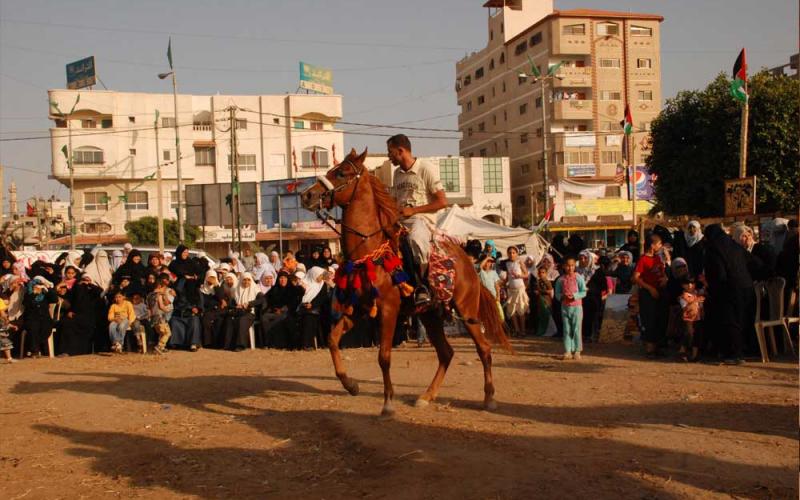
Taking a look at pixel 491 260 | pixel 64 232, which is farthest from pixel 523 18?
pixel 491 260

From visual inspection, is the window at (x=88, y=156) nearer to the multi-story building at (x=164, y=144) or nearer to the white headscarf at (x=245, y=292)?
the multi-story building at (x=164, y=144)

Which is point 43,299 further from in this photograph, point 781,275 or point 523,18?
point 523,18

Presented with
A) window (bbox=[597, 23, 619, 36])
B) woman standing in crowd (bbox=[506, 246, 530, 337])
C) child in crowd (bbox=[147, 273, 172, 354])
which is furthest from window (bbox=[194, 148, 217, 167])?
woman standing in crowd (bbox=[506, 246, 530, 337])

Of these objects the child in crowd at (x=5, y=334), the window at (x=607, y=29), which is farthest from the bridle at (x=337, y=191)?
the window at (x=607, y=29)

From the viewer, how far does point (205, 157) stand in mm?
66500

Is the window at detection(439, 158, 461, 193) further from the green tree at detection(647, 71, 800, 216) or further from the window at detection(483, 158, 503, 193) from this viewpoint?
the green tree at detection(647, 71, 800, 216)

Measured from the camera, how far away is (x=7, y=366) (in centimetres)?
1377

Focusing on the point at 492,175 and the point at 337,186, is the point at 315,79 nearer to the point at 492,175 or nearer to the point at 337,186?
the point at 492,175

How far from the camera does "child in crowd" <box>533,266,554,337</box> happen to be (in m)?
16.2

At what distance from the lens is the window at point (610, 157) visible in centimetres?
6588

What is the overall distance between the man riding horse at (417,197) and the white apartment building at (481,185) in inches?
2133

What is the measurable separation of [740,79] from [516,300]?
929 cm

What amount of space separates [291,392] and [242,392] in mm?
679

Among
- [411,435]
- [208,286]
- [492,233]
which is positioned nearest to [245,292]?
[208,286]
